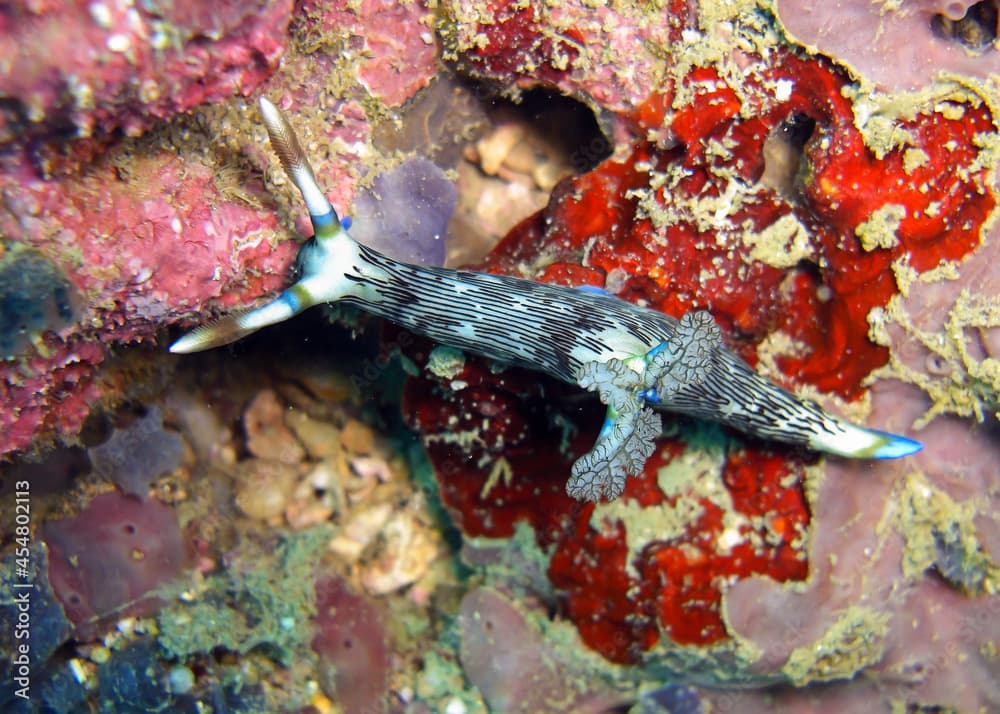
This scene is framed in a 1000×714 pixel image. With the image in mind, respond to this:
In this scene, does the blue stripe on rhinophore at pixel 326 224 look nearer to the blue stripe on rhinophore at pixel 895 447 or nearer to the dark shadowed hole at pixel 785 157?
the dark shadowed hole at pixel 785 157

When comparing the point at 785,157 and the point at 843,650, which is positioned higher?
the point at 785,157

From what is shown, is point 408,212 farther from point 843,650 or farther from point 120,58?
point 843,650

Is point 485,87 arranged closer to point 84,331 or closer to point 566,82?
point 566,82

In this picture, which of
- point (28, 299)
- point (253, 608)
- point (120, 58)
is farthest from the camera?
point (253, 608)

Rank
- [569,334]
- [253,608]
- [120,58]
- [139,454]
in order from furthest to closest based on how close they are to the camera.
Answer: [253,608]
[139,454]
[569,334]
[120,58]

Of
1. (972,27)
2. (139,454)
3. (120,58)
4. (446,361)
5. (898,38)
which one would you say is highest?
(972,27)

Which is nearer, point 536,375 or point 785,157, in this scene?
point 785,157

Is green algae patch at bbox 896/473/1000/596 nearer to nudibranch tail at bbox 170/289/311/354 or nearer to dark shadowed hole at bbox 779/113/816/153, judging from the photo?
dark shadowed hole at bbox 779/113/816/153

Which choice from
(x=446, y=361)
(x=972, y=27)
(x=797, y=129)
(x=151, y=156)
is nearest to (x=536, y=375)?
(x=446, y=361)
